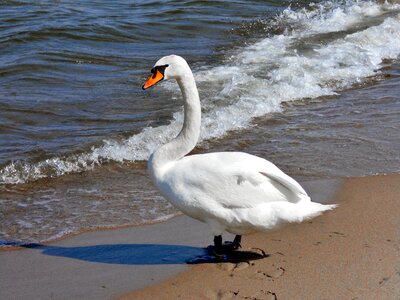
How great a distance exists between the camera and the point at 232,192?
5.21 metres

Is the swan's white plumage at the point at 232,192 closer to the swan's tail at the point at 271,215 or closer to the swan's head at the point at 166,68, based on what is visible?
the swan's tail at the point at 271,215

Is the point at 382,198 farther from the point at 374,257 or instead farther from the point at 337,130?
the point at 337,130

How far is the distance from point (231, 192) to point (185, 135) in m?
0.60

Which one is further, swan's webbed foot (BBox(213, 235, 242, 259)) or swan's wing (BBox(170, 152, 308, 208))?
swan's webbed foot (BBox(213, 235, 242, 259))

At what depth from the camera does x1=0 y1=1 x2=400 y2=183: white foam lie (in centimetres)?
816

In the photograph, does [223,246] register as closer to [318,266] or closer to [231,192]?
[231,192]

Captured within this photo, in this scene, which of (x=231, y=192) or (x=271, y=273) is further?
(x=231, y=192)

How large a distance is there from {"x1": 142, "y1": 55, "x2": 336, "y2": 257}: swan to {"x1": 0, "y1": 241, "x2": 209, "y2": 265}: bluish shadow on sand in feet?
0.87

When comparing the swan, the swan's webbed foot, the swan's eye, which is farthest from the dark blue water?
the swan's eye

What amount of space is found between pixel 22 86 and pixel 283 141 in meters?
4.23

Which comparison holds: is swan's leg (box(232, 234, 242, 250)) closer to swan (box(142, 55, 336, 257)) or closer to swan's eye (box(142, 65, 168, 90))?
swan (box(142, 55, 336, 257))

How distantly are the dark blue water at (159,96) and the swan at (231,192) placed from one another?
1098 millimetres

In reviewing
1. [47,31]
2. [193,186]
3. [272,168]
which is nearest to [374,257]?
[272,168]

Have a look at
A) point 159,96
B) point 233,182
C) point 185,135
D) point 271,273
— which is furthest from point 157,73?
point 159,96
